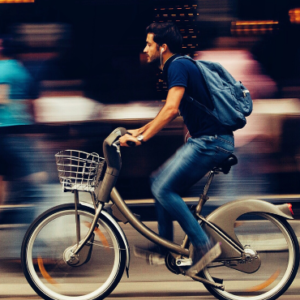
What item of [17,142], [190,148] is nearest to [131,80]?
[17,142]

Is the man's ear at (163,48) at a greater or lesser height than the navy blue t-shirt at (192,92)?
greater

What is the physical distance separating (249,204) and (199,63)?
0.95m

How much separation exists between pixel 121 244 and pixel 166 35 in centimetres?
136

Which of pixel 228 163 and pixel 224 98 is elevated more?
pixel 224 98

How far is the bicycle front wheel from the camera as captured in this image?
140 inches

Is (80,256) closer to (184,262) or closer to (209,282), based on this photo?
(184,262)

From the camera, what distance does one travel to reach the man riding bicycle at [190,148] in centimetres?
335

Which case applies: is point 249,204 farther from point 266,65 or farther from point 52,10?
point 52,10

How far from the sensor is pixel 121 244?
11.7ft

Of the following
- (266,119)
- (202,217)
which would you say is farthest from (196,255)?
(266,119)

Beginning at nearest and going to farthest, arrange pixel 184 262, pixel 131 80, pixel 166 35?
pixel 166 35 → pixel 184 262 → pixel 131 80

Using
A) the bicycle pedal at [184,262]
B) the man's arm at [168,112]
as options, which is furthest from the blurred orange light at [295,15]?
the bicycle pedal at [184,262]

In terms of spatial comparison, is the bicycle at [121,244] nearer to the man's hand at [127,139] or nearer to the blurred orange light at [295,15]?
the man's hand at [127,139]

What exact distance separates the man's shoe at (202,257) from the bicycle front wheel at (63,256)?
457 millimetres
